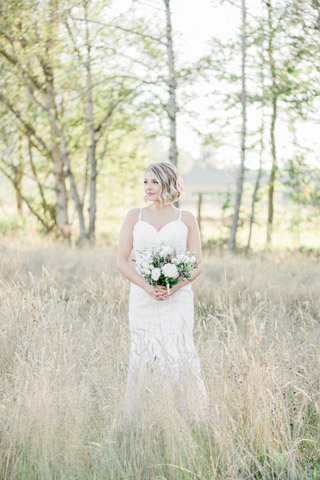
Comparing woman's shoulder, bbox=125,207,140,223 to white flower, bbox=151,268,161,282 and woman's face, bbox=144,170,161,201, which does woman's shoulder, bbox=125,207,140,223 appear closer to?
woman's face, bbox=144,170,161,201

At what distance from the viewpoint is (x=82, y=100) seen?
571 inches

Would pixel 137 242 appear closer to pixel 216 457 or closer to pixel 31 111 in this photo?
pixel 216 457

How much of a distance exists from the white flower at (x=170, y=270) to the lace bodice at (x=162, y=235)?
40cm

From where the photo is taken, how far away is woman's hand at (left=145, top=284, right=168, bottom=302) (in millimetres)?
4094

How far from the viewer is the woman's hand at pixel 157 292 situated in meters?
4.09

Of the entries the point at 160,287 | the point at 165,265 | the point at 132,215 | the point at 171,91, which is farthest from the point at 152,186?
the point at 171,91

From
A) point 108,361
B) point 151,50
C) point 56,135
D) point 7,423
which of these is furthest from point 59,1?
point 7,423

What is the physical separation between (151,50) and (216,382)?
10605 mm

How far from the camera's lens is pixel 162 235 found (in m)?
4.35

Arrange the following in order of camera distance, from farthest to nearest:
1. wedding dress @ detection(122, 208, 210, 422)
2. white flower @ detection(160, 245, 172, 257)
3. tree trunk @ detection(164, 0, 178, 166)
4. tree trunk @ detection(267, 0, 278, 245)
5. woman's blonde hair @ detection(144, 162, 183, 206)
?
1. tree trunk @ detection(164, 0, 178, 166)
2. tree trunk @ detection(267, 0, 278, 245)
3. woman's blonde hair @ detection(144, 162, 183, 206)
4. white flower @ detection(160, 245, 172, 257)
5. wedding dress @ detection(122, 208, 210, 422)

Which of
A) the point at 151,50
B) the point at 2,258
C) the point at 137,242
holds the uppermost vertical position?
the point at 151,50

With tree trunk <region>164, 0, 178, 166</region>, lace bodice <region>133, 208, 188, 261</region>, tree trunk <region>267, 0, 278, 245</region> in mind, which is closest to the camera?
lace bodice <region>133, 208, 188, 261</region>

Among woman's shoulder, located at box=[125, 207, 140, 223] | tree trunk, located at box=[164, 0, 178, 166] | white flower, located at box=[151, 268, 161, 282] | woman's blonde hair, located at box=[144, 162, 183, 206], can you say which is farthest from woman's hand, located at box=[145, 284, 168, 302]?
tree trunk, located at box=[164, 0, 178, 166]

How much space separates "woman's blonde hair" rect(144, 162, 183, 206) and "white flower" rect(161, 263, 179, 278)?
59 cm
